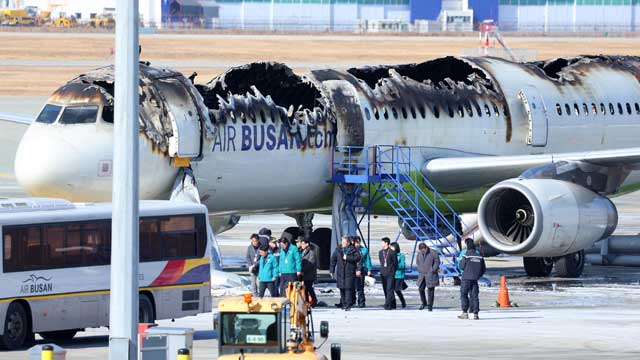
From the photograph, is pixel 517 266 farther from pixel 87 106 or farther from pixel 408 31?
pixel 408 31

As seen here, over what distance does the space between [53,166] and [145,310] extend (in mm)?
6130

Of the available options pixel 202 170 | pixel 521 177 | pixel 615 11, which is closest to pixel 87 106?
pixel 202 170

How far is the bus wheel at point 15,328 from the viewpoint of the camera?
25422 mm

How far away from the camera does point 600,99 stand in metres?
42.5

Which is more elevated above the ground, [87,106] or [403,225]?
[87,106]

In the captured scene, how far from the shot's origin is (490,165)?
3803 centimetres

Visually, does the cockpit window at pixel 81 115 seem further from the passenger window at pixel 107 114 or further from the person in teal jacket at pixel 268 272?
the person in teal jacket at pixel 268 272

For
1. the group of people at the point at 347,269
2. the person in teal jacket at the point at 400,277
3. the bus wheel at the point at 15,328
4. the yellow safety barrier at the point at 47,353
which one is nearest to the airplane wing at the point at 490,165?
the group of people at the point at 347,269

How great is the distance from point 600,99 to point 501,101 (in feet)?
11.6

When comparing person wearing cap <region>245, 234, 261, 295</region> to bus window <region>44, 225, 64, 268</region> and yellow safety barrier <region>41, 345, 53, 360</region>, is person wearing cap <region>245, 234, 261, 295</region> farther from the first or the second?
yellow safety barrier <region>41, 345, 53, 360</region>

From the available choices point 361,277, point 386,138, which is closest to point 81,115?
point 361,277

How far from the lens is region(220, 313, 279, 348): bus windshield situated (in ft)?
65.8

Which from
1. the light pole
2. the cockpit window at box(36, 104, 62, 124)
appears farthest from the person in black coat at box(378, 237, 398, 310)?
the light pole

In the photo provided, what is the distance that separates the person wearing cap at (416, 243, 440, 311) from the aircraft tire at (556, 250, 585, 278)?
25.1 ft
